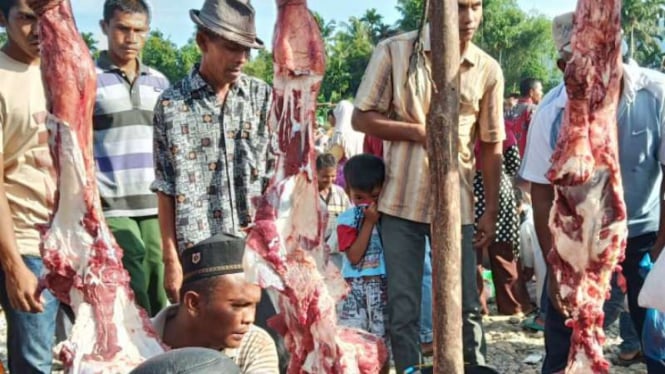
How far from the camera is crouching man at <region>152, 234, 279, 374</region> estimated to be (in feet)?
8.69

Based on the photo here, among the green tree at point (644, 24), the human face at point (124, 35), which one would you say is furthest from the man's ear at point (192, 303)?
the green tree at point (644, 24)

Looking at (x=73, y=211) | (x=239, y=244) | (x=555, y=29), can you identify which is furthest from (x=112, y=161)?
(x=555, y=29)

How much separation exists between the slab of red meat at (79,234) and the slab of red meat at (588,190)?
1036mm

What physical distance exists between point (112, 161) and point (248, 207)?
38.4 inches

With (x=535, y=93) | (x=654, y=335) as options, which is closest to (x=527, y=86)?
(x=535, y=93)

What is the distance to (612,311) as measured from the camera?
14.7 ft

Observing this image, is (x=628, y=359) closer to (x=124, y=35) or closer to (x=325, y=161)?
(x=325, y=161)

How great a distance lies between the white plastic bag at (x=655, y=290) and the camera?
233 centimetres

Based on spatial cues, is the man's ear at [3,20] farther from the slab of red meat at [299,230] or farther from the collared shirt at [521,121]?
the collared shirt at [521,121]

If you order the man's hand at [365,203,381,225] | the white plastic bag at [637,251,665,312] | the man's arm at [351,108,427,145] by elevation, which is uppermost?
the man's arm at [351,108,427,145]

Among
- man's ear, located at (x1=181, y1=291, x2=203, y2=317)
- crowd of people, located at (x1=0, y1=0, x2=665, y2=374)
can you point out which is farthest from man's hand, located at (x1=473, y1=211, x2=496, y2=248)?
man's ear, located at (x1=181, y1=291, x2=203, y2=317)

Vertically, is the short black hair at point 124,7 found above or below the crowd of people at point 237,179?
above

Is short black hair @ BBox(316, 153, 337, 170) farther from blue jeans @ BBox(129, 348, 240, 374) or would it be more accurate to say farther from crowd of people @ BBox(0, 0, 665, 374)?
blue jeans @ BBox(129, 348, 240, 374)

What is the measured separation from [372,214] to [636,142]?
4.43 ft
